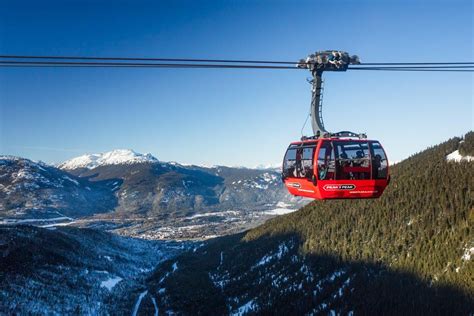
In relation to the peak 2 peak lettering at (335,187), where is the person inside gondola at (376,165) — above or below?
above

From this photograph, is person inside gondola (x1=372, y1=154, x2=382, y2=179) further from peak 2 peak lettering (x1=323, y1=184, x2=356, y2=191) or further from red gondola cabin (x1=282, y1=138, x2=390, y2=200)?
peak 2 peak lettering (x1=323, y1=184, x2=356, y2=191)

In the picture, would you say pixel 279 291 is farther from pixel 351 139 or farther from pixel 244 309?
pixel 351 139

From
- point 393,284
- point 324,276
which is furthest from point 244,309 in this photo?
point 393,284

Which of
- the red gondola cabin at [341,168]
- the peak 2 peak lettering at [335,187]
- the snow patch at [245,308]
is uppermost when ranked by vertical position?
the red gondola cabin at [341,168]

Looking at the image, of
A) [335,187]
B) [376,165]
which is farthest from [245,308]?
[335,187]

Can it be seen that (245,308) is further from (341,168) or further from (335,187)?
(341,168)

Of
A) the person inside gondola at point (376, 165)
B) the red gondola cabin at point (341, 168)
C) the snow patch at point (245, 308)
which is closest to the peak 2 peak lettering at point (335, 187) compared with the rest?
the red gondola cabin at point (341, 168)

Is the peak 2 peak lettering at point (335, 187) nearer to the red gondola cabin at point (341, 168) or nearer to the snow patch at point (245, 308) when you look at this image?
the red gondola cabin at point (341, 168)

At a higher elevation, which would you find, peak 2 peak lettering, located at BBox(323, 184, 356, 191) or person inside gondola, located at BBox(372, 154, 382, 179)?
person inside gondola, located at BBox(372, 154, 382, 179)

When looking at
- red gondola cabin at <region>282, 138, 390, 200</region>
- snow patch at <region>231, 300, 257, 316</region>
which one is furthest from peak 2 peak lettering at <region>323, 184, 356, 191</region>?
snow patch at <region>231, 300, 257, 316</region>
